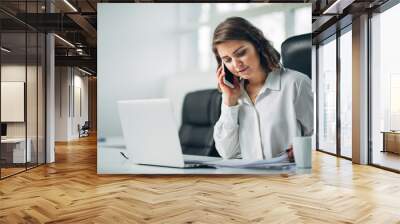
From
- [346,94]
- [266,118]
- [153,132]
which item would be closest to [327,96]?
[346,94]

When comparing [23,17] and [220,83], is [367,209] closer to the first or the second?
[220,83]

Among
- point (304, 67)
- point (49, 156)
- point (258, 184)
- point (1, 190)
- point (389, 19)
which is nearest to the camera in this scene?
point (1, 190)

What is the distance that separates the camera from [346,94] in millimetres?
8953

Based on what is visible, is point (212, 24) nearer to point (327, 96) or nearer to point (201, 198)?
point (201, 198)

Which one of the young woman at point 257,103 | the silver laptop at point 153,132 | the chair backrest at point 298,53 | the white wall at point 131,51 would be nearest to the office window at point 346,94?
the chair backrest at point 298,53

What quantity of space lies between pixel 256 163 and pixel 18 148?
404cm

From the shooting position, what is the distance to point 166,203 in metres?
4.49

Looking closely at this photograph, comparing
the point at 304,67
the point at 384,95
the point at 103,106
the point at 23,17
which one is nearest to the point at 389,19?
the point at 384,95

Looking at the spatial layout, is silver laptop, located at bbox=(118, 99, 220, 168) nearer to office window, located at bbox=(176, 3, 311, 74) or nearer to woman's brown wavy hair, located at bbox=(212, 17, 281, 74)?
office window, located at bbox=(176, 3, 311, 74)

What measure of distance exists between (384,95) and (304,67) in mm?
2214

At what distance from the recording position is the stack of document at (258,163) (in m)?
6.05

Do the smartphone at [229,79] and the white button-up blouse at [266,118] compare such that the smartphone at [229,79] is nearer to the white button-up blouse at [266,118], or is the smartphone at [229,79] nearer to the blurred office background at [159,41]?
the white button-up blouse at [266,118]

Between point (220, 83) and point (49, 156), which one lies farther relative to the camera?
point (49, 156)

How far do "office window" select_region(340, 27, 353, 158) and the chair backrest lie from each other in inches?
109
